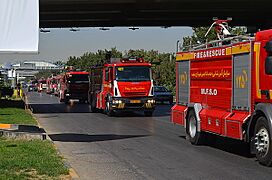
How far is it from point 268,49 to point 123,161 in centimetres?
407

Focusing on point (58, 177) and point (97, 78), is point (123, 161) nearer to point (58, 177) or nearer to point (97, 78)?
point (58, 177)

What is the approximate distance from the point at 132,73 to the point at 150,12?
9.06 meters

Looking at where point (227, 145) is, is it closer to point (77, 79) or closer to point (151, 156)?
point (151, 156)

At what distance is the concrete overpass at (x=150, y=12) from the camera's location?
32719mm

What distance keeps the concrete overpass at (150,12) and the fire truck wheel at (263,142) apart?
20.2 meters

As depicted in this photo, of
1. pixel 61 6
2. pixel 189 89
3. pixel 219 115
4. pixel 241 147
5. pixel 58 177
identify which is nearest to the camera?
pixel 58 177

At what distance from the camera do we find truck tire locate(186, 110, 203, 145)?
15.7 m

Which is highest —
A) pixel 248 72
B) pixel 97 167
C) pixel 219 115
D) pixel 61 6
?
pixel 61 6

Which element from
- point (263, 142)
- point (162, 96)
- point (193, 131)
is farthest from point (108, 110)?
point (162, 96)

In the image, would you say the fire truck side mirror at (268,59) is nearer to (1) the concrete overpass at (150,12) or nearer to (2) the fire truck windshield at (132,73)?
(2) the fire truck windshield at (132,73)

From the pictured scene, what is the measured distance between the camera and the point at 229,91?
1374 cm

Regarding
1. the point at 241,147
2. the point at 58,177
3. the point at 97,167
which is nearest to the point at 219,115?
the point at 241,147

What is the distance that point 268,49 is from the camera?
11.5 meters

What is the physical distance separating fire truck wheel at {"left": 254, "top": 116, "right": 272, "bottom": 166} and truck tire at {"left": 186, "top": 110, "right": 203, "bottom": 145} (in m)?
3.64
